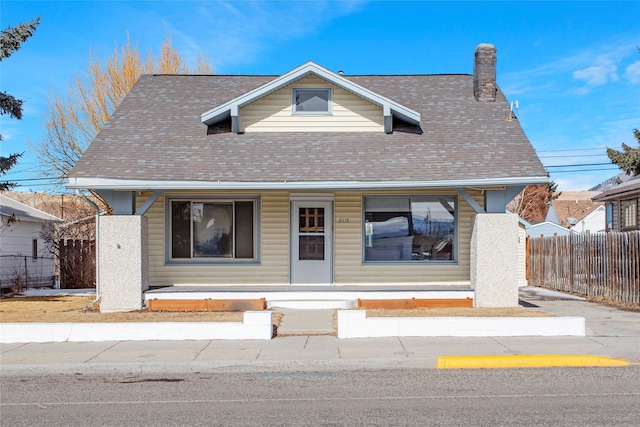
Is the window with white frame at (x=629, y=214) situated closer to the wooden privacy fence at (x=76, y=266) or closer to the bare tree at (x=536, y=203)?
the bare tree at (x=536, y=203)

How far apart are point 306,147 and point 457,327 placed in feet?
21.3

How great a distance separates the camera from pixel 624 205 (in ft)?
90.0

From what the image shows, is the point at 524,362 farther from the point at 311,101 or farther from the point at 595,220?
the point at 595,220

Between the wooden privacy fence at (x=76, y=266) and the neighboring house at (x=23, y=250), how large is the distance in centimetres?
67

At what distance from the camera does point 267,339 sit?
10867 mm

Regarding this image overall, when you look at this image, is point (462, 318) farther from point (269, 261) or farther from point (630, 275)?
point (630, 275)

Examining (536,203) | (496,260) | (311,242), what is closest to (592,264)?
(496,260)

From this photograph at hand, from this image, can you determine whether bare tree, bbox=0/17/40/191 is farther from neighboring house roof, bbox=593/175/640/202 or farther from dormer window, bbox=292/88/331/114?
neighboring house roof, bbox=593/175/640/202

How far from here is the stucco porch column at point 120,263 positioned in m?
13.9

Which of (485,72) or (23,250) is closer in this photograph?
(485,72)

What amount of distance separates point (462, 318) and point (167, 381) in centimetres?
524

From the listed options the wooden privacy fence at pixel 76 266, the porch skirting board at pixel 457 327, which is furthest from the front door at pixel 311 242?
the wooden privacy fence at pixel 76 266

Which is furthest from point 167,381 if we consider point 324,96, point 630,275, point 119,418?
point 630,275

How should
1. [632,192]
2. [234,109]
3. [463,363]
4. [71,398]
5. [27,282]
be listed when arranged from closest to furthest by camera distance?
[71,398]
[463,363]
[234,109]
[27,282]
[632,192]
